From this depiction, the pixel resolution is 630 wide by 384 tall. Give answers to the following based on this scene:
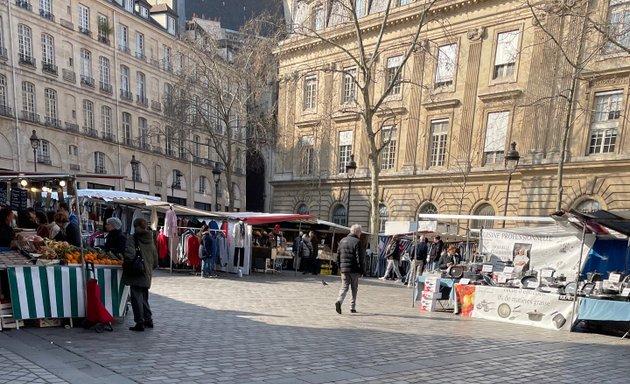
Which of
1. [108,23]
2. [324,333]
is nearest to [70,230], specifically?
[324,333]

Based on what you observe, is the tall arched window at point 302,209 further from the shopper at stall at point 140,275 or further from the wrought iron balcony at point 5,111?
the shopper at stall at point 140,275

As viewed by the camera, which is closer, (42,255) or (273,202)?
(42,255)

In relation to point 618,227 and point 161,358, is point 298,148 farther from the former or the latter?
point 161,358

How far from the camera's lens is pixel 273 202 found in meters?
36.9

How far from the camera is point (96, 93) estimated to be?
37.5 meters

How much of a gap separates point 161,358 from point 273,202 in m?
31.6

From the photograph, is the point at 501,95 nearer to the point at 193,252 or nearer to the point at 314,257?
the point at 314,257

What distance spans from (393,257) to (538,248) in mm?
6321

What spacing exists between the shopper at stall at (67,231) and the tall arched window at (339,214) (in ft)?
75.9

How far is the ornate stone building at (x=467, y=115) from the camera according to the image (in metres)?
21.0

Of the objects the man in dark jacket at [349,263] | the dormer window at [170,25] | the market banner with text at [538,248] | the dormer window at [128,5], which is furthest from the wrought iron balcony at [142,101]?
the man in dark jacket at [349,263]

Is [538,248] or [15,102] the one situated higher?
[15,102]

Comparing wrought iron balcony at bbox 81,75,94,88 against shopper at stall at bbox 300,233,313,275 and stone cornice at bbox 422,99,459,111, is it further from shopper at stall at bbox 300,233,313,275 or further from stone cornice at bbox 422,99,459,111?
shopper at stall at bbox 300,233,313,275

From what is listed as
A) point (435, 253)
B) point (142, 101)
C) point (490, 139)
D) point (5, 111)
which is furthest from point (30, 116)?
point (490, 139)
